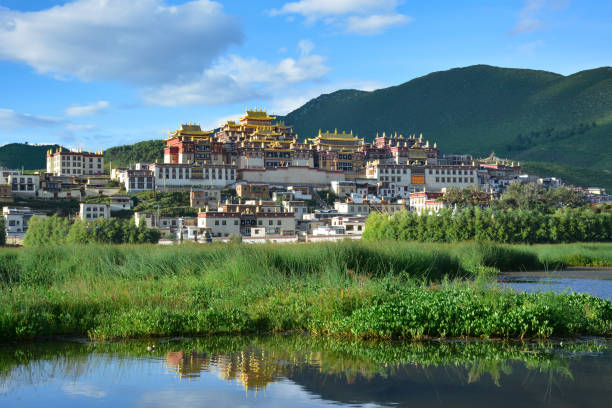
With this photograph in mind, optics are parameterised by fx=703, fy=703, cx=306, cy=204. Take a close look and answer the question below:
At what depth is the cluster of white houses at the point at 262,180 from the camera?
83.5 m

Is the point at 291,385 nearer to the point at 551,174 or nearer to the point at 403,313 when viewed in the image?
the point at 403,313

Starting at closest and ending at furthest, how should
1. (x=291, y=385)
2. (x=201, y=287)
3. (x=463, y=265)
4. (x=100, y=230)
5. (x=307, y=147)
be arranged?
(x=291, y=385) < (x=201, y=287) < (x=463, y=265) < (x=100, y=230) < (x=307, y=147)

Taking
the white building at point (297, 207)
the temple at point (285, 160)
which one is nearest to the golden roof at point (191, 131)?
the temple at point (285, 160)

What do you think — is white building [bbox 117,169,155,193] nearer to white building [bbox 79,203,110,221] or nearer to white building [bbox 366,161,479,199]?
white building [bbox 79,203,110,221]

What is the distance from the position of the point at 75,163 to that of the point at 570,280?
102 meters

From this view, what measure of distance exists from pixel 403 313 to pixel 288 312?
2.32 m

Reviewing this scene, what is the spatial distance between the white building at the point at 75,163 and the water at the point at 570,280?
96.0 meters

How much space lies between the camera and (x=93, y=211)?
8681cm

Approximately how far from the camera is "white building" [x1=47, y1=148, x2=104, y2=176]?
11569 centimetres

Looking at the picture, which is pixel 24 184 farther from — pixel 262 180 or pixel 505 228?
pixel 505 228

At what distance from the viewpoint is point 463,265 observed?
2973 cm

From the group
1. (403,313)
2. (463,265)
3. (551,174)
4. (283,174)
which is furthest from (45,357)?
(551,174)

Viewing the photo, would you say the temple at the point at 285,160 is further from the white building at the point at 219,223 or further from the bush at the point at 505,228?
the bush at the point at 505,228

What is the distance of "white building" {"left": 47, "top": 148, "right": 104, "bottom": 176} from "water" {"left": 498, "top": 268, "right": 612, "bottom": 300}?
9596cm
